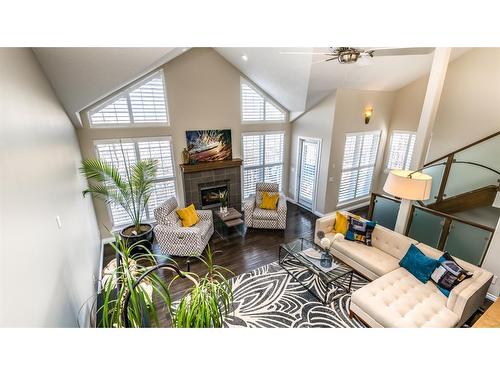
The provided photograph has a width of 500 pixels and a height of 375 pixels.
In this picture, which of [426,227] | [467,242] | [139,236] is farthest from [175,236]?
[467,242]

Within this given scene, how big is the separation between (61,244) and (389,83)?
21.5 feet

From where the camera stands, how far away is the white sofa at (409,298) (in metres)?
2.52

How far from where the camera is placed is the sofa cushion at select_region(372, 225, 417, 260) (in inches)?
137

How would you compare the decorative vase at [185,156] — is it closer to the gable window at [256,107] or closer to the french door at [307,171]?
the gable window at [256,107]

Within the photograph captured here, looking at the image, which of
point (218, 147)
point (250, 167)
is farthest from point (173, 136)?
point (250, 167)

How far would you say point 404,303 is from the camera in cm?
269

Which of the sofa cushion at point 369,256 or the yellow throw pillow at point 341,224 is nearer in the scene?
the sofa cushion at point 369,256

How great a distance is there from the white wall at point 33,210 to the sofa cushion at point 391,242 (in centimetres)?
414

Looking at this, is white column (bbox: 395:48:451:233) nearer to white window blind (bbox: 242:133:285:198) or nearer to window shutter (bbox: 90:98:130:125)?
white window blind (bbox: 242:133:285:198)

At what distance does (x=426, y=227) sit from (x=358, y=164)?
8.47 feet

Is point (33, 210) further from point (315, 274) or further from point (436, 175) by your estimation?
point (436, 175)

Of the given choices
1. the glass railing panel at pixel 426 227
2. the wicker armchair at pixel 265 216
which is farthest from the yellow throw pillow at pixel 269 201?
the glass railing panel at pixel 426 227
